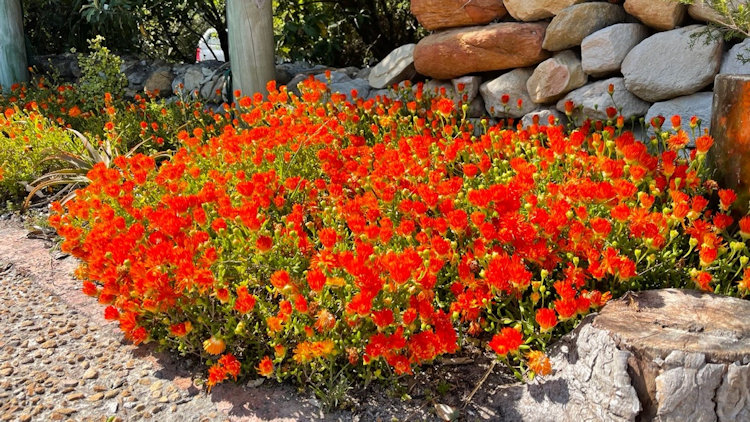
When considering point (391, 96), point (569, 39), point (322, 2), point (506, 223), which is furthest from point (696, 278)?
point (322, 2)

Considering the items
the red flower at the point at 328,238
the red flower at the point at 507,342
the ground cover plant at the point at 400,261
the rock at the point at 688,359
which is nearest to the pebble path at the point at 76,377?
the ground cover plant at the point at 400,261

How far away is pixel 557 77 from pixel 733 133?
1409mm

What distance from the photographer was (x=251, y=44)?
4.70 m

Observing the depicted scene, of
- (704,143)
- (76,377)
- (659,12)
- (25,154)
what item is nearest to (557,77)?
(659,12)

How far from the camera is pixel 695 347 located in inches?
68.0

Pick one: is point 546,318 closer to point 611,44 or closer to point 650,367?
point 650,367

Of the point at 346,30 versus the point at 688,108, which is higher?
the point at 346,30

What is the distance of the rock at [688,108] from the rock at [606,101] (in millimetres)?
117

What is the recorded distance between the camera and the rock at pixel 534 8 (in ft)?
12.3

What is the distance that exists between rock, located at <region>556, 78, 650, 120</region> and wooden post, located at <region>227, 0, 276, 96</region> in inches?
92.5

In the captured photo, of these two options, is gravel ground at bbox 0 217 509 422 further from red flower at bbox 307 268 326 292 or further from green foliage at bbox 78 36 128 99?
green foliage at bbox 78 36 128 99

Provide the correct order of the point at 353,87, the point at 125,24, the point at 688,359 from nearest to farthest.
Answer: the point at 688,359 → the point at 353,87 → the point at 125,24

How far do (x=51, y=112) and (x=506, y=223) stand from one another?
4764 mm

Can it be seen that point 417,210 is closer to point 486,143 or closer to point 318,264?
point 318,264
